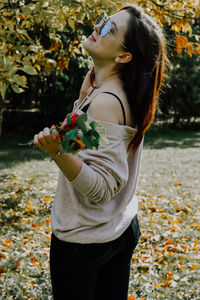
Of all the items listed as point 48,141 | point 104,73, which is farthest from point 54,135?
point 104,73

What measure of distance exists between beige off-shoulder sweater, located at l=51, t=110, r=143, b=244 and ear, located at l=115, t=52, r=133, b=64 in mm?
304

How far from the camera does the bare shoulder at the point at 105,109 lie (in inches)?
48.5

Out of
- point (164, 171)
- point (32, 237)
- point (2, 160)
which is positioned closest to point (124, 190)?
point (32, 237)

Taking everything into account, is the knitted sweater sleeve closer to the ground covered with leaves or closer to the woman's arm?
the woman's arm

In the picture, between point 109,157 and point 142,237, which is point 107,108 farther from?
point 142,237

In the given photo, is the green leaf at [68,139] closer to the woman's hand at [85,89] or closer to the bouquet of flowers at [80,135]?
the bouquet of flowers at [80,135]

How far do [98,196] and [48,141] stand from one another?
0.28 m

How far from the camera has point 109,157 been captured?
1.21 m

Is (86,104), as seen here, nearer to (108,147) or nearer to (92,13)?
(108,147)

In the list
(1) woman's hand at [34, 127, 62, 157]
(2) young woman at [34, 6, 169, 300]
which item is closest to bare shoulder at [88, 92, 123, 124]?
(2) young woman at [34, 6, 169, 300]

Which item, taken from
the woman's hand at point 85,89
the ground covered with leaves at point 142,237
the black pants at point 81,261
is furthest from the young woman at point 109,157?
the ground covered with leaves at point 142,237

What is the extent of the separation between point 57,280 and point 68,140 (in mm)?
737

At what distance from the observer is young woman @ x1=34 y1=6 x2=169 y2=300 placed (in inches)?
48.5

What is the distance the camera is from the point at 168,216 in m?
4.63
